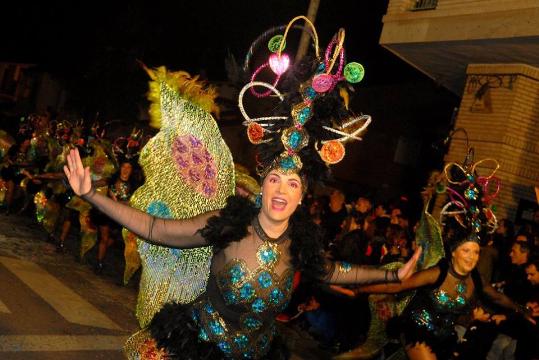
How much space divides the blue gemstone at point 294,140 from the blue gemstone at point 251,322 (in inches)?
38.9

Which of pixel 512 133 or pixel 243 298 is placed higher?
pixel 512 133

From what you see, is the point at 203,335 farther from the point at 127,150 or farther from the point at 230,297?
the point at 127,150

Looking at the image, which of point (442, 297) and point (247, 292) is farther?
point (442, 297)

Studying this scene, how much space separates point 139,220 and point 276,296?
34.1 inches

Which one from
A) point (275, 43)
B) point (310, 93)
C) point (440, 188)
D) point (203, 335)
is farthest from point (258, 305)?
point (440, 188)

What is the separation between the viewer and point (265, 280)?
3.25 meters

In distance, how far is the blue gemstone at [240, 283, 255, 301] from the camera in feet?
10.5

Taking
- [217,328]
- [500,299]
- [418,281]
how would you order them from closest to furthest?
[217,328]
[418,281]
[500,299]

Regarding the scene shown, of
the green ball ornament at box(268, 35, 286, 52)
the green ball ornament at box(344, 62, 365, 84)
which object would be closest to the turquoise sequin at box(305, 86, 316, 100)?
the green ball ornament at box(344, 62, 365, 84)

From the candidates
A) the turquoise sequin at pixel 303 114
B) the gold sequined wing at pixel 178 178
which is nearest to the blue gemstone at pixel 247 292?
the gold sequined wing at pixel 178 178

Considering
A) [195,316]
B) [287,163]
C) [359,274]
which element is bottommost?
[195,316]

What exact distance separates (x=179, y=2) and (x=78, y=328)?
73.6 feet

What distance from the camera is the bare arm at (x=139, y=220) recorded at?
2.96m

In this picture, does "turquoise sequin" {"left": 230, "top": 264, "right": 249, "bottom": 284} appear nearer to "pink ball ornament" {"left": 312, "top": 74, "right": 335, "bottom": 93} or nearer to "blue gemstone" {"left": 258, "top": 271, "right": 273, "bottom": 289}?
"blue gemstone" {"left": 258, "top": 271, "right": 273, "bottom": 289}
